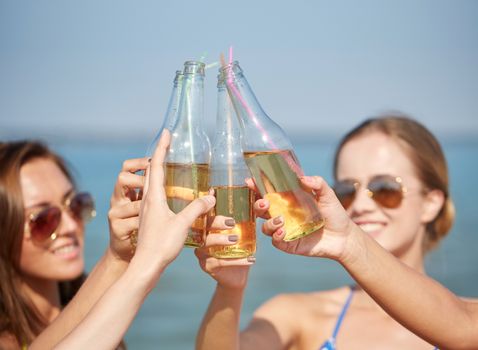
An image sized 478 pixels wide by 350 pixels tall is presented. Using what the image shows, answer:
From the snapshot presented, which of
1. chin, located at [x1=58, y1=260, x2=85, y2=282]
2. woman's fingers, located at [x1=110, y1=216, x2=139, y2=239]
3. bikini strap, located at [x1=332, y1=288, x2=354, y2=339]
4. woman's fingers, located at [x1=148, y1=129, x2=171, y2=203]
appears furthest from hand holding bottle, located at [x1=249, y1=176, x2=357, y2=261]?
chin, located at [x1=58, y1=260, x2=85, y2=282]

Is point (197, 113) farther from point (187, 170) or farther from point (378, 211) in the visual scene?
point (378, 211)

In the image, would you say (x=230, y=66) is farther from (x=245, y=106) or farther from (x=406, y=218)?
(x=406, y=218)

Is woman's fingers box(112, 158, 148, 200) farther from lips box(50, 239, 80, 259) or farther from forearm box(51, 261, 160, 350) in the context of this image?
lips box(50, 239, 80, 259)

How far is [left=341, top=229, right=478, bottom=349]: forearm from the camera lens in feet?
8.56

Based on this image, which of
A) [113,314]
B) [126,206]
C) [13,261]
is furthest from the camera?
[13,261]

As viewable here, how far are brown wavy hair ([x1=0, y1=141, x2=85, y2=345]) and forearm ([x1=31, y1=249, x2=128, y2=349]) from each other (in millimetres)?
948

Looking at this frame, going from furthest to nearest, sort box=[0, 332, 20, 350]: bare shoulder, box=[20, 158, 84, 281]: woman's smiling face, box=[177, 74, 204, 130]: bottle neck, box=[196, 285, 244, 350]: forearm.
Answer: box=[20, 158, 84, 281]: woman's smiling face, box=[0, 332, 20, 350]: bare shoulder, box=[196, 285, 244, 350]: forearm, box=[177, 74, 204, 130]: bottle neck

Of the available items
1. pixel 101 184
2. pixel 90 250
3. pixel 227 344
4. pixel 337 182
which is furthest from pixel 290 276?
pixel 101 184

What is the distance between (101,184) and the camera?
91.5 ft

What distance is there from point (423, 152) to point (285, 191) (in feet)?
7.40

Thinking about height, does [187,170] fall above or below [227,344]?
above

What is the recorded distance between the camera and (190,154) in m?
2.56

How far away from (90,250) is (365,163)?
442 inches

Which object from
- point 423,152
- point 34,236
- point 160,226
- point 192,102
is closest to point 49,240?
point 34,236
